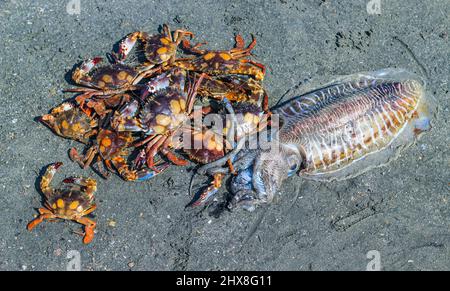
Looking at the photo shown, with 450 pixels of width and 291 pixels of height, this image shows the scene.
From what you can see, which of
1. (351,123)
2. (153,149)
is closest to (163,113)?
(153,149)

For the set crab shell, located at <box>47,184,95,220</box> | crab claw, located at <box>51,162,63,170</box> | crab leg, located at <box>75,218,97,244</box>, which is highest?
crab claw, located at <box>51,162,63,170</box>

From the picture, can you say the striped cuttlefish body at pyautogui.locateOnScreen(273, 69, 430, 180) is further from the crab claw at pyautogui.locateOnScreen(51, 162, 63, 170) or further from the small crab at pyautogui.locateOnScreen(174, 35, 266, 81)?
the crab claw at pyautogui.locateOnScreen(51, 162, 63, 170)

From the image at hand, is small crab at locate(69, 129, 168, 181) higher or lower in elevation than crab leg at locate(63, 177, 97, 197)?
higher

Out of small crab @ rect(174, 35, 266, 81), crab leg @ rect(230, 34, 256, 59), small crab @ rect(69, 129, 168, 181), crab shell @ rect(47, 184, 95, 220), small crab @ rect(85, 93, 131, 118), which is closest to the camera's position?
crab shell @ rect(47, 184, 95, 220)

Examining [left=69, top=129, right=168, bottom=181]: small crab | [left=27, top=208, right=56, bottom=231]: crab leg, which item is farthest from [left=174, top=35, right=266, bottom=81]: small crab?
[left=27, top=208, right=56, bottom=231]: crab leg

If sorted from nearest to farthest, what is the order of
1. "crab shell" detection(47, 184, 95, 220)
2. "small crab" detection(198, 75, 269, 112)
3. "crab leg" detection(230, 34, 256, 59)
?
"crab shell" detection(47, 184, 95, 220) < "small crab" detection(198, 75, 269, 112) < "crab leg" detection(230, 34, 256, 59)

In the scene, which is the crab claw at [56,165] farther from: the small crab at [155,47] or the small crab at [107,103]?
the small crab at [155,47]

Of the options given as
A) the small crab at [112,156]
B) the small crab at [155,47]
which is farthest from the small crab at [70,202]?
the small crab at [155,47]
